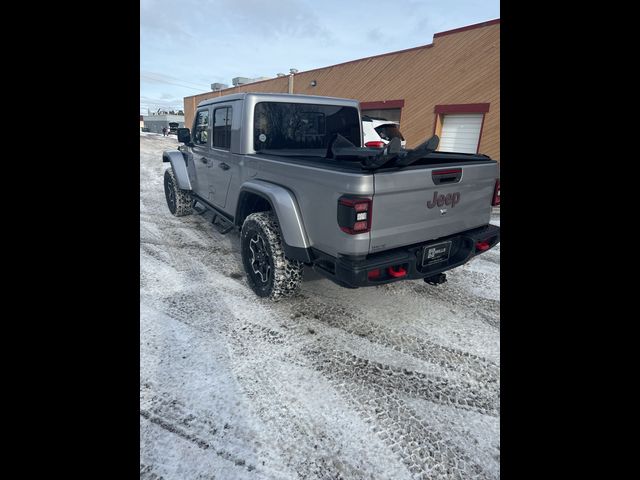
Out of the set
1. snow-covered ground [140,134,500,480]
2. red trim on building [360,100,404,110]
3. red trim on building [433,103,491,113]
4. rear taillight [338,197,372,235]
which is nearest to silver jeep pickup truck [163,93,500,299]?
rear taillight [338,197,372,235]

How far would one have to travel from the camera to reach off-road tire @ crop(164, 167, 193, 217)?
6.60 m

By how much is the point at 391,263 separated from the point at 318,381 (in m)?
1.04

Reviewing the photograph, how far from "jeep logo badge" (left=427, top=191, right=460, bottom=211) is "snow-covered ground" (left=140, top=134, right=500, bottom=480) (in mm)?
1156

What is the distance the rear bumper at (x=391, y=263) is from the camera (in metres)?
2.55

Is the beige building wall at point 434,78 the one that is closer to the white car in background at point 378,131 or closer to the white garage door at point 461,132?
the white garage door at point 461,132

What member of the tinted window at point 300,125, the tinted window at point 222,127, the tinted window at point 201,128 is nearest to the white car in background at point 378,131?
the tinted window at point 300,125

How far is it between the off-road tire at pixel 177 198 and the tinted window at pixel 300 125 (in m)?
3.04

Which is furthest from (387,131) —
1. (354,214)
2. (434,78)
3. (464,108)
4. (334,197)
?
(354,214)

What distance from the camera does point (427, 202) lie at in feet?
9.29
